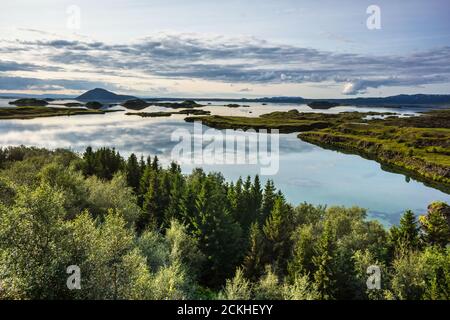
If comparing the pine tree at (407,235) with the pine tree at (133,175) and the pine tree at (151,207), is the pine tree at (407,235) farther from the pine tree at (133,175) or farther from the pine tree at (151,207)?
the pine tree at (133,175)

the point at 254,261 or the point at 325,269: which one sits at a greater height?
the point at 325,269

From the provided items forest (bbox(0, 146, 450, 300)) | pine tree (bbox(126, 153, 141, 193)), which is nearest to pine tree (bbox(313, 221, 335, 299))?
forest (bbox(0, 146, 450, 300))

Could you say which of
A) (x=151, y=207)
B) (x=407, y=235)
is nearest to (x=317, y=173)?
(x=151, y=207)

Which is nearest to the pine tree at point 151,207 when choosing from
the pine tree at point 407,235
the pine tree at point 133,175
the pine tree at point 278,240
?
the pine tree at point 133,175

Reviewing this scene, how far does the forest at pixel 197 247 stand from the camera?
32656mm

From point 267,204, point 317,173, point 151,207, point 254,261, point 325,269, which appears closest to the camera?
point 325,269

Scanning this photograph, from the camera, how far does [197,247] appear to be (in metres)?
63.7

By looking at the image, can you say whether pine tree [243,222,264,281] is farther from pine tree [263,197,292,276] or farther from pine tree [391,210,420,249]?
pine tree [391,210,420,249]

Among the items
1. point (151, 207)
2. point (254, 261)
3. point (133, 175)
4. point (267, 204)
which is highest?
point (133, 175)

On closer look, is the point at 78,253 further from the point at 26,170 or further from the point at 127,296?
the point at 26,170

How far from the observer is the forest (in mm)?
32656

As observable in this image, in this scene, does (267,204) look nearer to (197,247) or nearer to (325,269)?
(197,247)

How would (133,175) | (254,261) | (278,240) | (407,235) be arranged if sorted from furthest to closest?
1. (133,175)
2. (278,240)
3. (254,261)
4. (407,235)
